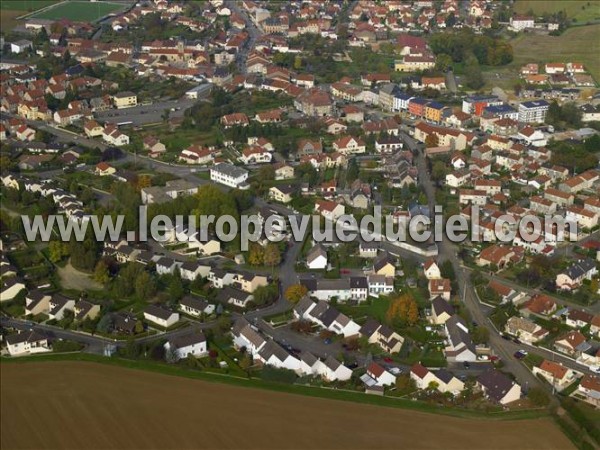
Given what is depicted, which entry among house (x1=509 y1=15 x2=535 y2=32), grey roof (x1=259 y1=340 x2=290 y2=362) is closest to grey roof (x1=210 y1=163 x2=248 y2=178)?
grey roof (x1=259 y1=340 x2=290 y2=362)

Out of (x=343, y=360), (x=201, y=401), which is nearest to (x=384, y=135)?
(x=343, y=360)

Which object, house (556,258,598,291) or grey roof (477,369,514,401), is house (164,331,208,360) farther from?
house (556,258,598,291)

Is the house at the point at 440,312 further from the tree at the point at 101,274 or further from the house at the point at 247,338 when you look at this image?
the tree at the point at 101,274

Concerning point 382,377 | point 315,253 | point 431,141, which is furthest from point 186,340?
point 431,141

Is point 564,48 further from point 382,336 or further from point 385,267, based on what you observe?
point 382,336

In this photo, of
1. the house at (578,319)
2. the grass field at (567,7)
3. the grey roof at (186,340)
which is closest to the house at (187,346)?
the grey roof at (186,340)
